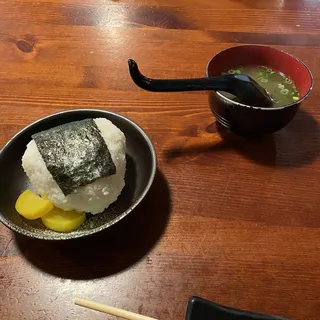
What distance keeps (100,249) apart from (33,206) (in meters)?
0.17

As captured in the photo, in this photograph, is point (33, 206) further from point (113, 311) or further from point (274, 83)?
point (274, 83)

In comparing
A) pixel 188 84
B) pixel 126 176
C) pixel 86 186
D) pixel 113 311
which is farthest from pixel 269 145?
pixel 113 311

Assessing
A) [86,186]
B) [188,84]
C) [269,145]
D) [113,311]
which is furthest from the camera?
[269,145]

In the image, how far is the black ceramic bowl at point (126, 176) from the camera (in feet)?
3.11

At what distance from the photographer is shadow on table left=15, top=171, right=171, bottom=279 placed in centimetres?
90

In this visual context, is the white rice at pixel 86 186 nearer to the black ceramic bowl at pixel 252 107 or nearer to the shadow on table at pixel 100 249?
the shadow on table at pixel 100 249

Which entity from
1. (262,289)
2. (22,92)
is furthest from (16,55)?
(262,289)

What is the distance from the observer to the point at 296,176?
1.06m

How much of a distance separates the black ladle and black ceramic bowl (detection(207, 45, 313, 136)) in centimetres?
3

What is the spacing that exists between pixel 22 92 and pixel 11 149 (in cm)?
31

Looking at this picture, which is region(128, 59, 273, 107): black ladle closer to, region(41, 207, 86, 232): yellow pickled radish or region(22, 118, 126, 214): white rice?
region(22, 118, 126, 214): white rice

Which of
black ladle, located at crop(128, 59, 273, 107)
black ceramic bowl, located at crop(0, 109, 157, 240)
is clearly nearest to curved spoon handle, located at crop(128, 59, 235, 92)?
black ladle, located at crop(128, 59, 273, 107)

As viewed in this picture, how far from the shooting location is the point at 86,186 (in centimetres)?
91

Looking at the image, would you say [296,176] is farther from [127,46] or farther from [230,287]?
[127,46]
